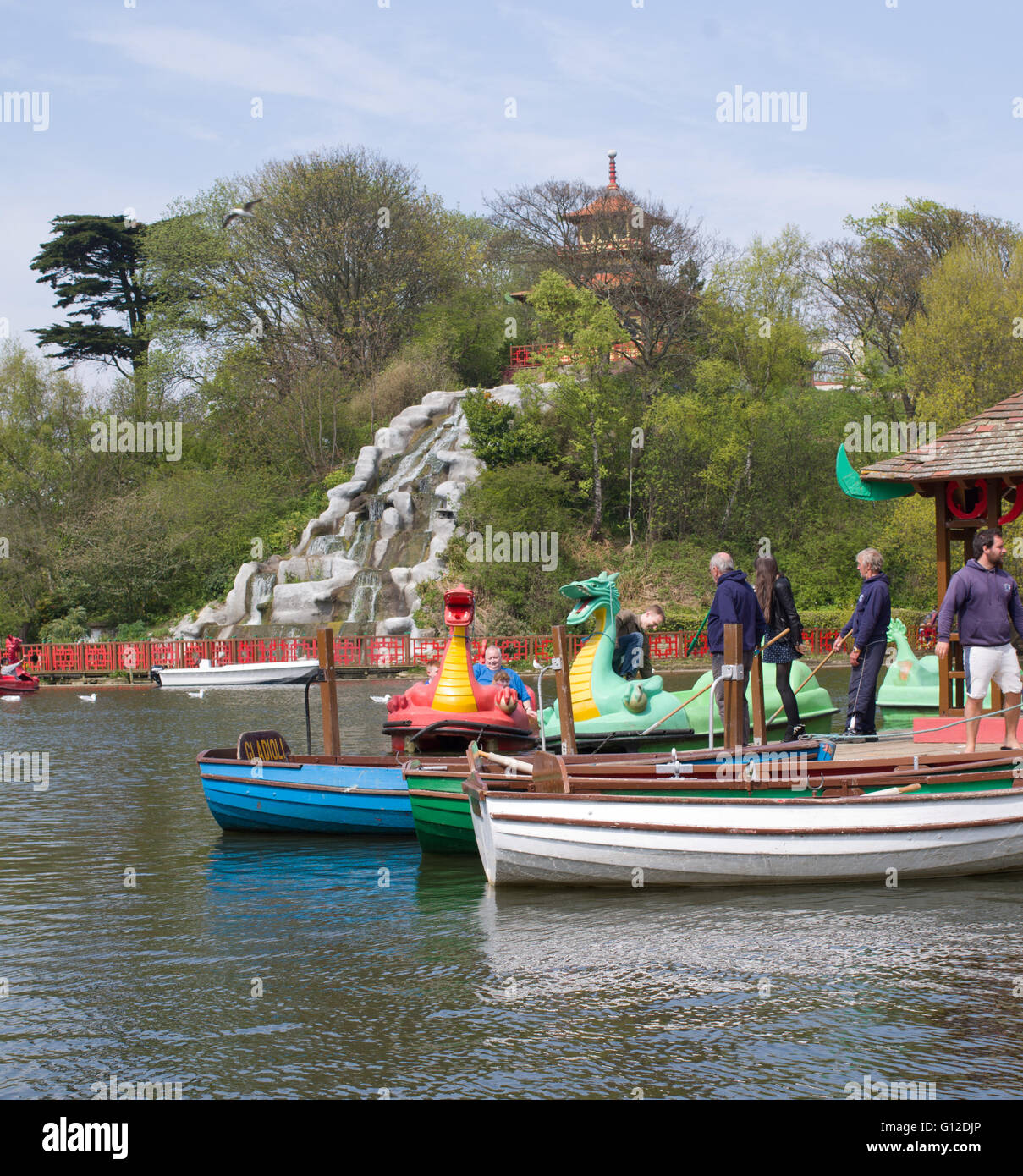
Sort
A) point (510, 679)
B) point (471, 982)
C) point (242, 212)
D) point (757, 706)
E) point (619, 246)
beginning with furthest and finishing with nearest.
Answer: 1. point (619, 246)
2. point (242, 212)
3. point (510, 679)
4. point (757, 706)
5. point (471, 982)

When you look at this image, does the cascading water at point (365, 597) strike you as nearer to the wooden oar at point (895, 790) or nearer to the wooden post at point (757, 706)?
the wooden post at point (757, 706)

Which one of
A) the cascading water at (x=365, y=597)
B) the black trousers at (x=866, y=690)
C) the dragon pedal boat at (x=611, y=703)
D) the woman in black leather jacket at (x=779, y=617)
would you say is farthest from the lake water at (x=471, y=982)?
the cascading water at (x=365, y=597)

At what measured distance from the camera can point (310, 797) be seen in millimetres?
13734

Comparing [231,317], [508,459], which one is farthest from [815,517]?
[231,317]

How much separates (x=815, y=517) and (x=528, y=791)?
40.0 metres

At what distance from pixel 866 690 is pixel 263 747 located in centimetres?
700

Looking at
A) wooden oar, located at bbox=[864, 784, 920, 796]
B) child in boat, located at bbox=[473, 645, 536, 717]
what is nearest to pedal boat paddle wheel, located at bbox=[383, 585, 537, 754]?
child in boat, located at bbox=[473, 645, 536, 717]

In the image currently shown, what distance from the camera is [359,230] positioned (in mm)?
59500

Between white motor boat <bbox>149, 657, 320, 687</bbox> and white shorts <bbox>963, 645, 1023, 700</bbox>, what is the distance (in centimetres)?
2871

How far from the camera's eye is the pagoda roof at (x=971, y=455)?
1369 cm

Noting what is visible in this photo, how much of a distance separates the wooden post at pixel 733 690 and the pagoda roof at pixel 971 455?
389cm

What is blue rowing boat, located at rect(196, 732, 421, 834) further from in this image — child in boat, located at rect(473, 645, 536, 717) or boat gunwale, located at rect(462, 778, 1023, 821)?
boat gunwale, located at rect(462, 778, 1023, 821)

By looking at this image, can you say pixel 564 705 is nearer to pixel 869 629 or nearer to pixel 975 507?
pixel 869 629

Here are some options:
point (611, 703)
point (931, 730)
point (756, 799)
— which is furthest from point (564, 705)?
point (931, 730)
